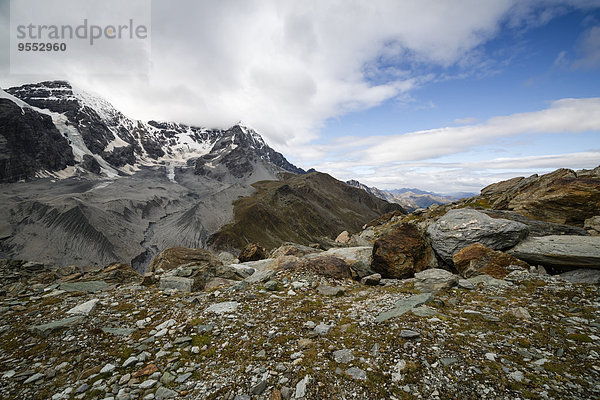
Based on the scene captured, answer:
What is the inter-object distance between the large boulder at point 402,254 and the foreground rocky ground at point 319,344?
3212 millimetres

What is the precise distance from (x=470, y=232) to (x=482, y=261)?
2.64 metres

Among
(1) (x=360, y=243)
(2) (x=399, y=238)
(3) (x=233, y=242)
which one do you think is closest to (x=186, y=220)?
(3) (x=233, y=242)

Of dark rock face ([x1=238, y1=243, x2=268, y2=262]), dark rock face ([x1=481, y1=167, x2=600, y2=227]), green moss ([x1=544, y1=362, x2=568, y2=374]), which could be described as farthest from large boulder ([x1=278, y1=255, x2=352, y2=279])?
dark rock face ([x1=481, y1=167, x2=600, y2=227])

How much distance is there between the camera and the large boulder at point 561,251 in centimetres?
1016

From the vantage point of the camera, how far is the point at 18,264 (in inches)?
675

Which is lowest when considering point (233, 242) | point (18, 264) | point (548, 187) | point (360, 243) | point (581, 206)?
point (233, 242)

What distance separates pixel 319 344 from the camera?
7.19 metres

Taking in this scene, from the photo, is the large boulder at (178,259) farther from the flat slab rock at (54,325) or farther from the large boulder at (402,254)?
the large boulder at (402,254)

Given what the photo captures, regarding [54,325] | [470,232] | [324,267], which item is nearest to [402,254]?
[470,232]

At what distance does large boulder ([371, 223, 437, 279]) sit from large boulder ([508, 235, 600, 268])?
168 inches

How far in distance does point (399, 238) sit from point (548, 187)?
534 inches

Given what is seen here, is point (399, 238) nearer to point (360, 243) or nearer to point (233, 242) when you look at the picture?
point (360, 243)

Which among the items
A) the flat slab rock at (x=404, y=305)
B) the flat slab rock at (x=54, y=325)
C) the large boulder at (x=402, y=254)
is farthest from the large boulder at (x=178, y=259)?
the flat slab rock at (x=404, y=305)

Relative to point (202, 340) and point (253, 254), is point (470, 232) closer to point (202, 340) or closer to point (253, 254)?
point (202, 340)
